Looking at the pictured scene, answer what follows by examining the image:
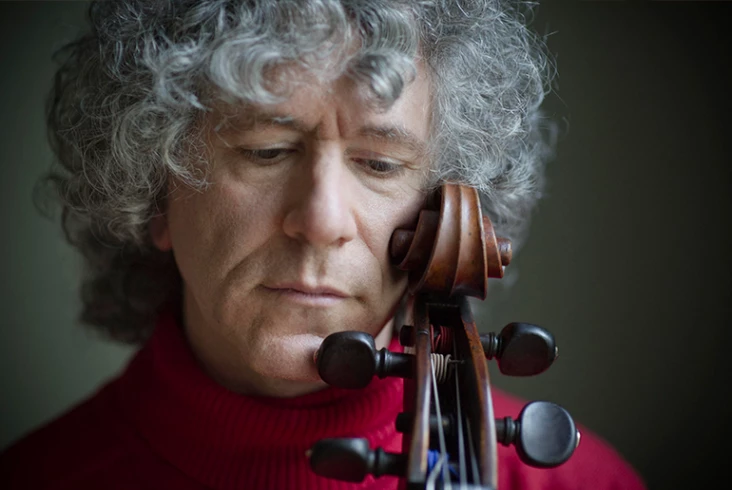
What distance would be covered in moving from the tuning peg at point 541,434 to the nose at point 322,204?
0.38m

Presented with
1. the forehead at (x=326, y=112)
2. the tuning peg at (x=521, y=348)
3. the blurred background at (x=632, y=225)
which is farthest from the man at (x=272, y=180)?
the blurred background at (x=632, y=225)

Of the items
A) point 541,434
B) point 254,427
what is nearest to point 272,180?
point 254,427

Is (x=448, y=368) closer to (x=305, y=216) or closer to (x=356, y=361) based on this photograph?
(x=356, y=361)

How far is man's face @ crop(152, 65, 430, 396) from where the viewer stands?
1.07 meters

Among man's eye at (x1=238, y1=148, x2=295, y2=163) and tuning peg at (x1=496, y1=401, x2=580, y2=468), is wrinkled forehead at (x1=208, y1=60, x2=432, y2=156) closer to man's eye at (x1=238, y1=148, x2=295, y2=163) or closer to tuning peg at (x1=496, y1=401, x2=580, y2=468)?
man's eye at (x1=238, y1=148, x2=295, y2=163)

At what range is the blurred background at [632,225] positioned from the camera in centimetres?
180

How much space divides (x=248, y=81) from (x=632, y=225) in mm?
1273

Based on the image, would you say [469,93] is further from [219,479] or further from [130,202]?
[219,479]

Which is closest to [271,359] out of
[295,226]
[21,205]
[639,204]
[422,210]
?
[295,226]

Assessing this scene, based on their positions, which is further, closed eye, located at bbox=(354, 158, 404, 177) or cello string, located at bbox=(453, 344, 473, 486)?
closed eye, located at bbox=(354, 158, 404, 177)

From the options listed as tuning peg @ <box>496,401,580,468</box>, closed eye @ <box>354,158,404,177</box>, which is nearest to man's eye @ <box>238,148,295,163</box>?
closed eye @ <box>354,158,404,177</box>

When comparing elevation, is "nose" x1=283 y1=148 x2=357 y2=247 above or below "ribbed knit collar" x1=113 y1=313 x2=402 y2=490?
above

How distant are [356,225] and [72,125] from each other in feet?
2.27

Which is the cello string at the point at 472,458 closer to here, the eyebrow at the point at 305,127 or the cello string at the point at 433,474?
the cello string at the point at 433,474
